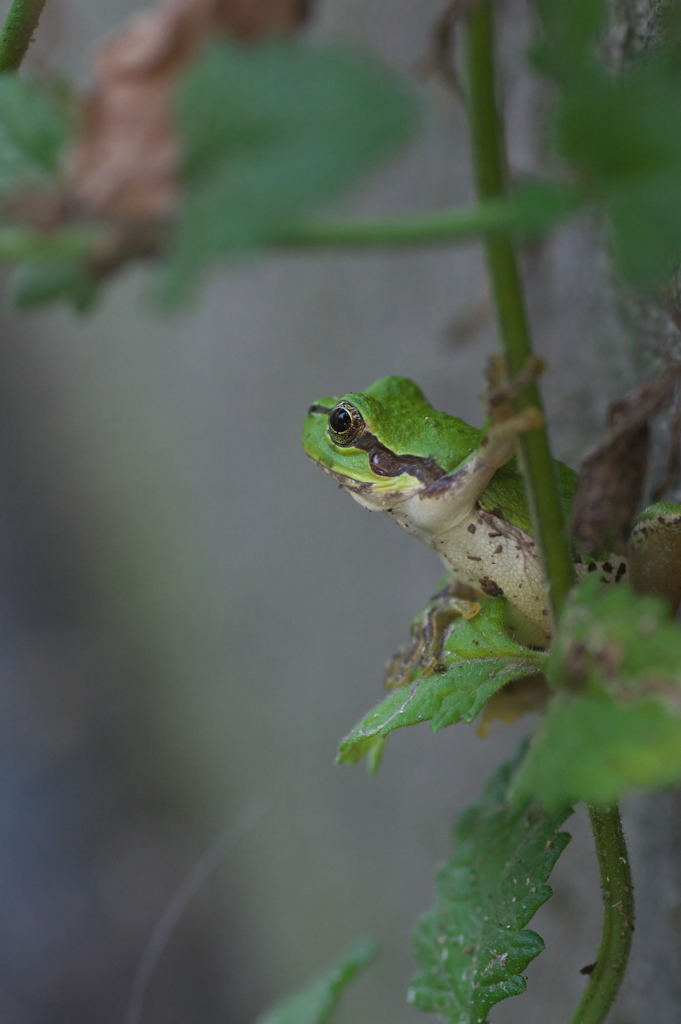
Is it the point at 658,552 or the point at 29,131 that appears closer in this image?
the point at 29,131

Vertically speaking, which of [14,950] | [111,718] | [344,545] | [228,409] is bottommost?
[14,950]

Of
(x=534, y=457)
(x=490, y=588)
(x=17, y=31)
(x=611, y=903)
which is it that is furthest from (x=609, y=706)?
(x=17, y=31)

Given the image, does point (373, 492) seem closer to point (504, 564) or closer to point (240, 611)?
point (504, 564)

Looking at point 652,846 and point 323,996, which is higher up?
point 652,846

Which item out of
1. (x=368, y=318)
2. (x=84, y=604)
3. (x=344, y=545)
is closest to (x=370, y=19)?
(x=368, y=318)

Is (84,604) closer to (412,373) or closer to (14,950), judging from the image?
(14,950)

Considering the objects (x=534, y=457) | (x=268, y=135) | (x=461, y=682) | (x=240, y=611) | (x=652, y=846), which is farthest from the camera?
(x=240, y=611)
